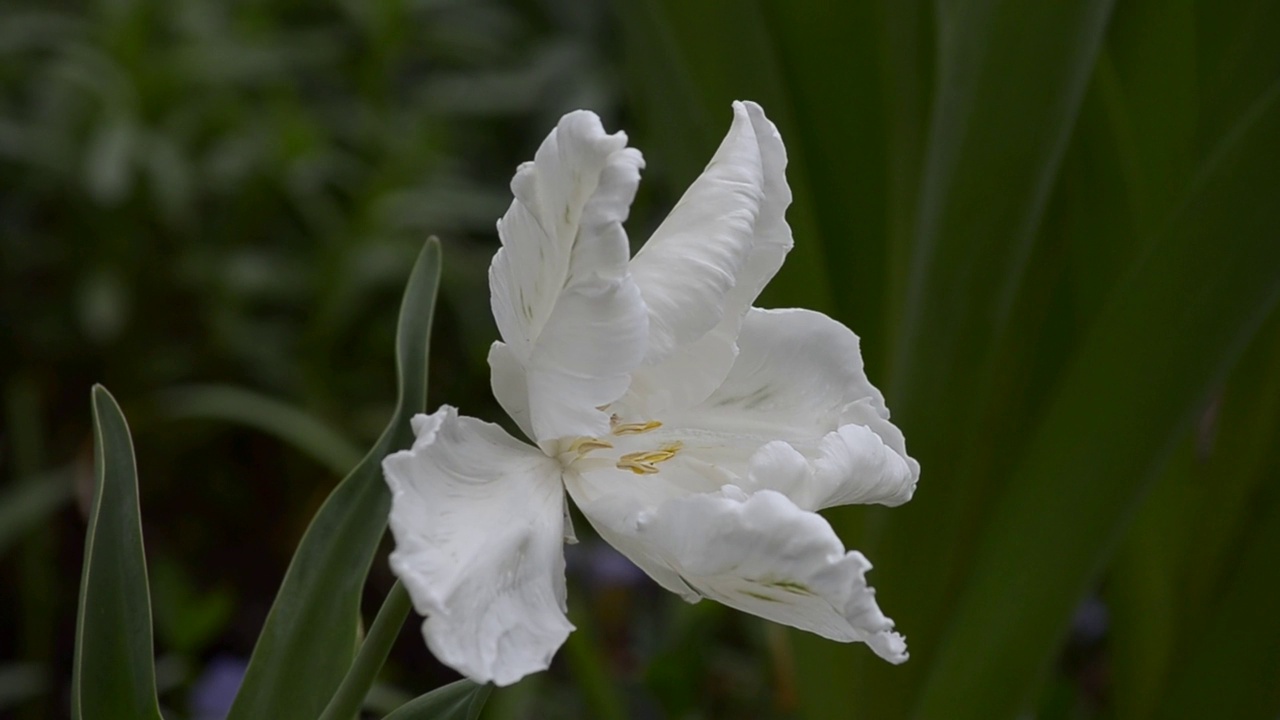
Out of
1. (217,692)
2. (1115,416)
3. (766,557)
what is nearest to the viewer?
(766,557)

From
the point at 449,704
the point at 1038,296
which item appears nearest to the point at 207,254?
the point at 1038,296

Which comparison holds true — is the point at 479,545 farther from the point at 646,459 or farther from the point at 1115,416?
the point at 1115,416

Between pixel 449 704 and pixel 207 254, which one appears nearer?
pixel 449 704

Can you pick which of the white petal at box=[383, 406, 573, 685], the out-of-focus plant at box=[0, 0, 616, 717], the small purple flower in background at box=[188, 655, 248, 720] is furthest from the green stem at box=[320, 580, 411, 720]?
the out-of-focus plant at box=[0, 0, 616, 717]

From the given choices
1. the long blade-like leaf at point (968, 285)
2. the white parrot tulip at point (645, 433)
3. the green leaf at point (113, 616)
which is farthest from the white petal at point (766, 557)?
the long blade-like leaf at point (968, 285)

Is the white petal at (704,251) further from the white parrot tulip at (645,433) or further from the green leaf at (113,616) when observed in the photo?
the green leaf at (113,616)

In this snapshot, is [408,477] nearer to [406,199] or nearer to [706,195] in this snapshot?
[706,195]
